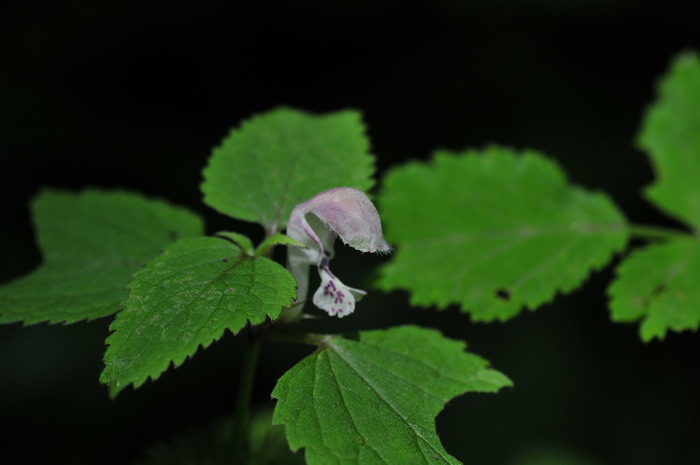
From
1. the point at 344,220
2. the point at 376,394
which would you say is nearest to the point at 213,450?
the point at 376,394

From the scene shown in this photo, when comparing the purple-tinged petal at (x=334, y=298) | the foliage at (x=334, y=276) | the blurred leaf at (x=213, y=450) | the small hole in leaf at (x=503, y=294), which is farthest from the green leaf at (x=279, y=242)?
the small hole in leaf at (x=503, y=294)

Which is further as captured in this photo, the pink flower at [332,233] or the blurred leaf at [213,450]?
the blurred leaf at [213,450]

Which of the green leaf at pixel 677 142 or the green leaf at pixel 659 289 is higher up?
the green leaf at pixel 677 142

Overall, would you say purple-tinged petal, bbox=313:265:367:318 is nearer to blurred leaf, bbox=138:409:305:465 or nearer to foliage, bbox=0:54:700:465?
foliage, bbox=0:54:700:465

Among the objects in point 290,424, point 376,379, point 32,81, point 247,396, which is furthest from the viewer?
point 32,81

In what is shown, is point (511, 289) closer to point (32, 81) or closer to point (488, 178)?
point (488, 178)

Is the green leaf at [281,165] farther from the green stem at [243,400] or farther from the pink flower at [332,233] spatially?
the green stem at [243,400]

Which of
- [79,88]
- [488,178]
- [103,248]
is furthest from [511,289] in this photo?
[79,88]
